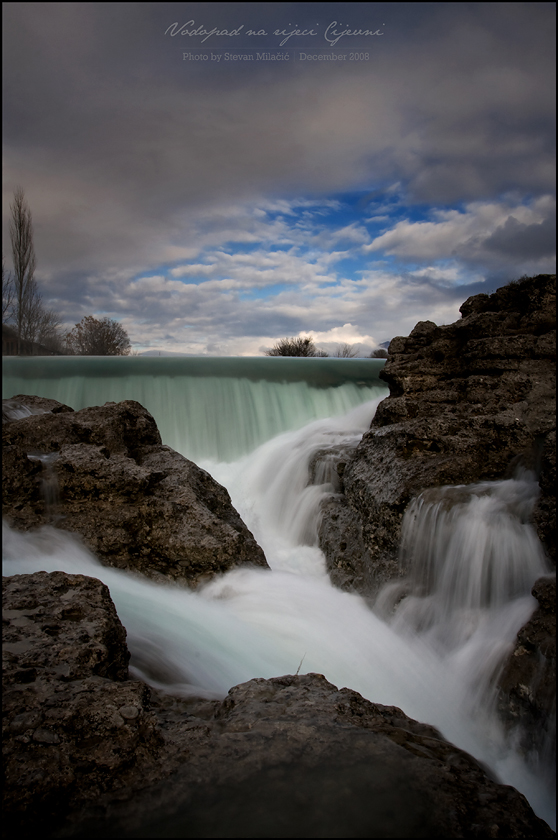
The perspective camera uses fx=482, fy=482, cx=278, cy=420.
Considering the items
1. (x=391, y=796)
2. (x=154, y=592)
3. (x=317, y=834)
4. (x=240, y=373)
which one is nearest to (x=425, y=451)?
(x=154, y=592)

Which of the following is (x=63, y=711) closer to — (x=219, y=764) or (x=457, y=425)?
(x=219, y=764)

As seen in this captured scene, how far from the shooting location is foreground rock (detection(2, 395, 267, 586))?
482 centimetres

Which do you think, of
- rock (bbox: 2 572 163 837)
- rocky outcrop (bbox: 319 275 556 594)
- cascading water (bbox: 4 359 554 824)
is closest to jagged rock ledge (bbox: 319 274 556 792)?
rocky outcrop (bbox: 319 275 556 594)

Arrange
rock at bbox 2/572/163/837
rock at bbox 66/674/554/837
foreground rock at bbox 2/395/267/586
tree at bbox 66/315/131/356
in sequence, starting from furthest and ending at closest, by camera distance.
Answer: tree at bbox 66/315/131/356, foreground rock at bbox 2/395/267/586, rock at bbox 2/572/163/837, rock at bbox 66/674/554/837

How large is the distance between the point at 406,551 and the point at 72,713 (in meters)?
3.68

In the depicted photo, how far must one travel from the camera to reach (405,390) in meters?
6.53

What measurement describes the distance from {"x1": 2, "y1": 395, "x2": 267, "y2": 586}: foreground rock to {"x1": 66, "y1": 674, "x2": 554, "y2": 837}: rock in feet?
8.91

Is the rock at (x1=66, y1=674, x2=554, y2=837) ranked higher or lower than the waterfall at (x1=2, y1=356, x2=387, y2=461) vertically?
lower

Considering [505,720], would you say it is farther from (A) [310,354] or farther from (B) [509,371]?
(A) [310,354]

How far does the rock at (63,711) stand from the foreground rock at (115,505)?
1929 mm

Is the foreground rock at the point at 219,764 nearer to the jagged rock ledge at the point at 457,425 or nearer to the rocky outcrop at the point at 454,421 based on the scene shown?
the jagged rock ledge at the point at 457,425

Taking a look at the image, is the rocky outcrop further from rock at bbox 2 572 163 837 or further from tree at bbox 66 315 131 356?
tree at bbox 66 315 131 356

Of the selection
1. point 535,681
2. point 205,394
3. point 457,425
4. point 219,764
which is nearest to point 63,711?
point 219,764

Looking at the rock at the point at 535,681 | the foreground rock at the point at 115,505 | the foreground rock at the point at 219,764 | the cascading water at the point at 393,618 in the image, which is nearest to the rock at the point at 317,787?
the foreground rock at the point at 219,764
